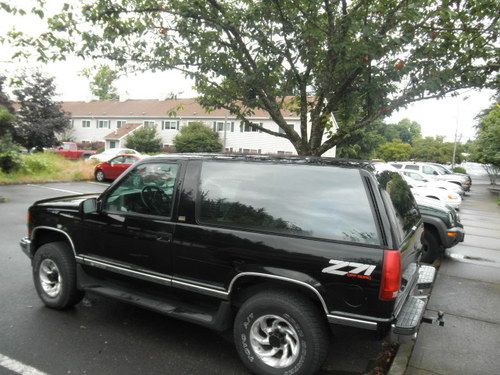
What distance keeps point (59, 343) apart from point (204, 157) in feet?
6.91

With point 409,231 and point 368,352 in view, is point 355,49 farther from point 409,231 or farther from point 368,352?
point 368,352

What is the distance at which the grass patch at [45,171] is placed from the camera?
17297 mm

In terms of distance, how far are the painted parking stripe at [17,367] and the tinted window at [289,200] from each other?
177 cm

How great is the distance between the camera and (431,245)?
7.08m

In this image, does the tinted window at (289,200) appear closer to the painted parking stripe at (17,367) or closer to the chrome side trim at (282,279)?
the chrome side trim at (282,279)

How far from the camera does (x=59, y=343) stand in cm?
377

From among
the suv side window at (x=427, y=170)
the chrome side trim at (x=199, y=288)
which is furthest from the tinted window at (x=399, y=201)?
the suv side window at (x=427, y=170)

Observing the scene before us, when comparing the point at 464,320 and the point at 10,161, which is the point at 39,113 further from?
the point at 464,320

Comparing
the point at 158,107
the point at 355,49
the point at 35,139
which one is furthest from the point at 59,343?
the point at 158,107

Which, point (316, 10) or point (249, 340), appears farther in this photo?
point (316, 10)

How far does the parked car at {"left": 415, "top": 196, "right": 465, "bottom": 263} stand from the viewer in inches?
273

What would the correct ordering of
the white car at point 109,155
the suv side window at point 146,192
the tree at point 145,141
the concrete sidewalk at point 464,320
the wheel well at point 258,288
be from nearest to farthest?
the wheel well at point 258,288, the concrete sidewalk at point 464,320, the suv side window at point 146,192, the white car at point 109,155, the tree at point 145,141

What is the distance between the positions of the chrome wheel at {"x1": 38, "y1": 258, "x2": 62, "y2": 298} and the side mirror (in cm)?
82

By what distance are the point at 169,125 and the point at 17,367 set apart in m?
43.9
